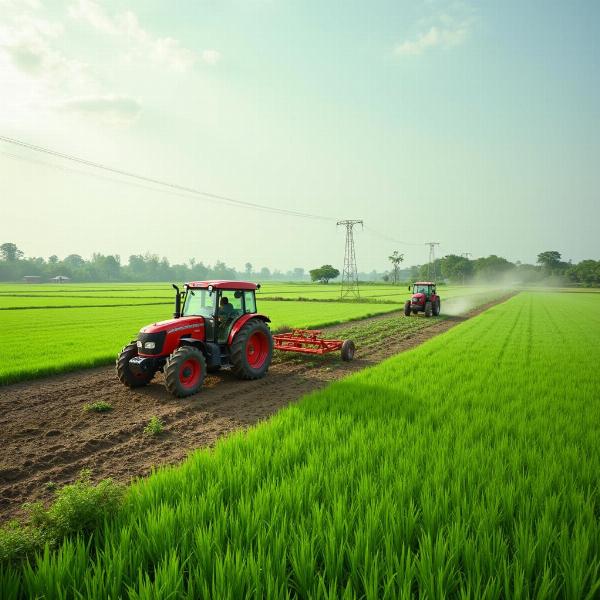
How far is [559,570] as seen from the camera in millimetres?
2611

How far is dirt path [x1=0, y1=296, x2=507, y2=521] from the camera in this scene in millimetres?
4812

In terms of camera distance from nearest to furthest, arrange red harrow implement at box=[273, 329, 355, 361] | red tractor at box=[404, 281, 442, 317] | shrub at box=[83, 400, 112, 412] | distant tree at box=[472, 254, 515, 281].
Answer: shrub at box=[83, 400, 112, 412] < red harrow implement at box=[273, 329, 355, 361] < red tractor at box=[404, 281, 442, 317] < distant tree at box=[472, 254, 515, 281]

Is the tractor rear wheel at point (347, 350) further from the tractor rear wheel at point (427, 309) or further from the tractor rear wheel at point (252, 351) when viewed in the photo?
the tractor rear wheel at point (427, 309)

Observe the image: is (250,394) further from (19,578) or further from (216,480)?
(19,578)

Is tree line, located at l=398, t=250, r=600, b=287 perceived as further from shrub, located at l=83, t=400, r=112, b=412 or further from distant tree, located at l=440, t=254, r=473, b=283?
shrub, located at l=83, t=400, r=112, b=412

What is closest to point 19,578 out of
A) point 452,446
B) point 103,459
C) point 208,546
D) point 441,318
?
point 208,546

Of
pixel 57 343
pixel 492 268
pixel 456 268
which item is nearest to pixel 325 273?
pixel 456 268

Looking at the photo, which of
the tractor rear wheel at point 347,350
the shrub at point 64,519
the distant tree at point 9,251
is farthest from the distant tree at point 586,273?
the distant tree at point 9,251

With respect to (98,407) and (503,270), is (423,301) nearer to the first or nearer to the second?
(98,407)

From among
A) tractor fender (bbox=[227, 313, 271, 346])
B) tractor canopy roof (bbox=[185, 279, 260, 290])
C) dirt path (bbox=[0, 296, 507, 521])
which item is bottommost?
dirt path (bbox=[0, 296, 507, 521])

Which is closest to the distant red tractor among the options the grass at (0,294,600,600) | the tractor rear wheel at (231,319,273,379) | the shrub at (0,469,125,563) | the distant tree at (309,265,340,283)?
the tractor rear wheel at (231,319,273,379)

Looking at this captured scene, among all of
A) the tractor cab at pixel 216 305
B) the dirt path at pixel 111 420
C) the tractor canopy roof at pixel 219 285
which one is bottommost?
the dirt path at pixel 111 420

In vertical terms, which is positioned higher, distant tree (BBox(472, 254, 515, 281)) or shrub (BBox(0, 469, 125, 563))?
distant tree (BBox(472, 254, 515, 281))

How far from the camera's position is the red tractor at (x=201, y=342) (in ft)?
25.1
